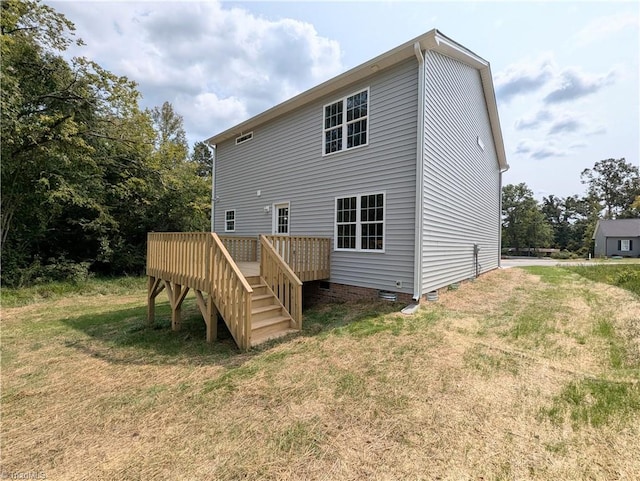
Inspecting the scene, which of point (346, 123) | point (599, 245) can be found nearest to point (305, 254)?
point (346, 123)

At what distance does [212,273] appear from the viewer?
5211 mm

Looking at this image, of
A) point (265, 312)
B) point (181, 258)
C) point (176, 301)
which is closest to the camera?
point (265, 312)

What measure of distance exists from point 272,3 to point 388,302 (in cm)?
897

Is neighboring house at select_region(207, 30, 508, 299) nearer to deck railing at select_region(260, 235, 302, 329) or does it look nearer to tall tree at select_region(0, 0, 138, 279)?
deck railing at select_region(260, 235, 302, 329)

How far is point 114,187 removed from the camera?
514 inches

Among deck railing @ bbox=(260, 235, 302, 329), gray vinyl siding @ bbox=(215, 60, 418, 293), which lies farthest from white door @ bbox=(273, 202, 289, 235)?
deck railing @ bbox=(260, 235, 302, 329)

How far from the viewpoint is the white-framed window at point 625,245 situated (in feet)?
96.3

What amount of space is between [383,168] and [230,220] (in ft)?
23.7

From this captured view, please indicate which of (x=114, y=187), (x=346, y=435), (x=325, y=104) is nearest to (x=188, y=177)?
(x=114, y=187)

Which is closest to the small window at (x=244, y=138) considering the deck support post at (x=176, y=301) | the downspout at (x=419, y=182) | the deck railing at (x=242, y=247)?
the deck railing at (x=242, y=247)

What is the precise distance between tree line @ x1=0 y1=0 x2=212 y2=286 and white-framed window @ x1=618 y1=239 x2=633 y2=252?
39.3 metres

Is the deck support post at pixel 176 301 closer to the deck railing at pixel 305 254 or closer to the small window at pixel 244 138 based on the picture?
the deck railing at pixel 305 254

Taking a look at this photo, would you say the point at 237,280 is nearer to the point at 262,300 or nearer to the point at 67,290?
the point at 262,300

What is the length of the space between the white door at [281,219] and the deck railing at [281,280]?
360cm
